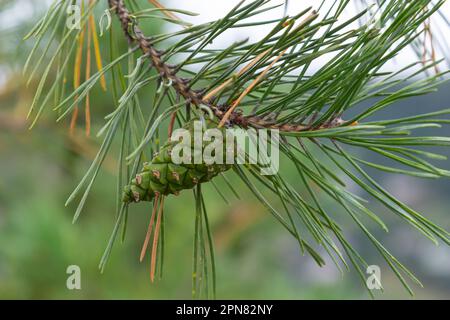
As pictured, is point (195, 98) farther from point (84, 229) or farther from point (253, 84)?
point (84, 229)

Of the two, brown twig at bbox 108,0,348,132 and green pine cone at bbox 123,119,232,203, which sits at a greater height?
brown twig at bbox 108,0,348,132

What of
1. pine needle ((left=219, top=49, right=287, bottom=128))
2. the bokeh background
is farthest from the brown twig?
the bokeh background

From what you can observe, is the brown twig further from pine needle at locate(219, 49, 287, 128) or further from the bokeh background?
the bokeh background

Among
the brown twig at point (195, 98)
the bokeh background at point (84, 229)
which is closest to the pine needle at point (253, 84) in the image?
the brown twig at point (195, 98)

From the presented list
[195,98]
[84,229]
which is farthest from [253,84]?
[84,229]

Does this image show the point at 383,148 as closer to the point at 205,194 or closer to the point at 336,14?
the point at 336,14

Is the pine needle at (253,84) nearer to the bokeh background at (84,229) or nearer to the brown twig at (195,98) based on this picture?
the brown twig at (195,98)

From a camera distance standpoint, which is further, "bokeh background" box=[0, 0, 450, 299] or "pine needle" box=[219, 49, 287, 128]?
"bokeh background" box=[0, 0, 450, 299]

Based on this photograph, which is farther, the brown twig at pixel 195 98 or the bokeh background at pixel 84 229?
the bokeh background at pixel 84 229

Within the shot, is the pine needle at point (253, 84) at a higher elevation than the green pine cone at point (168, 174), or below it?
higher
